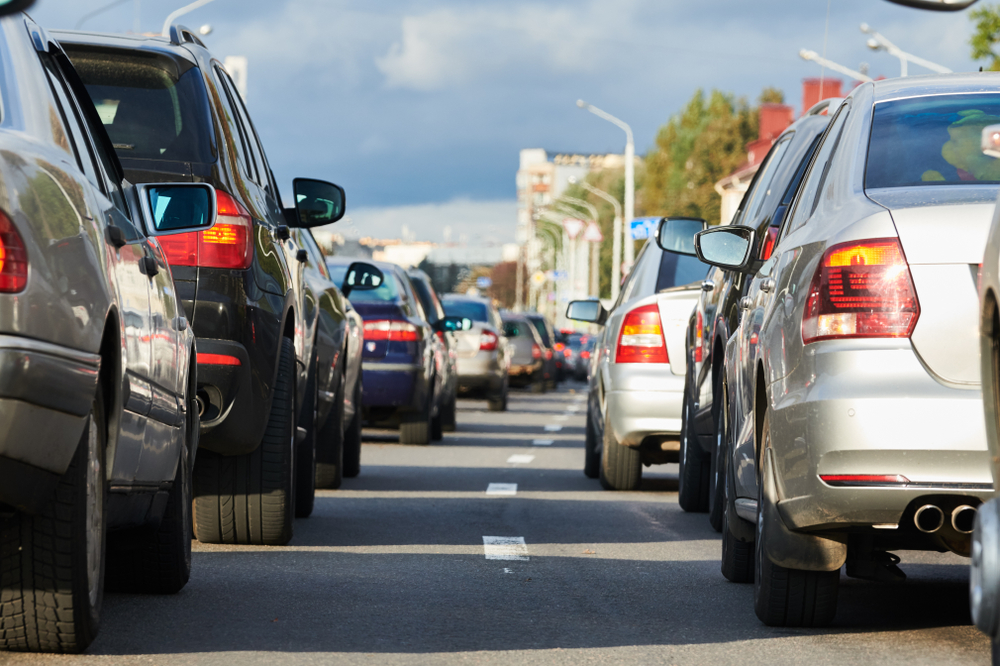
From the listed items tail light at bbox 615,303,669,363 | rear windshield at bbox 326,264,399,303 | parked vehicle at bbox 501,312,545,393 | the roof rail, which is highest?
the roof rail

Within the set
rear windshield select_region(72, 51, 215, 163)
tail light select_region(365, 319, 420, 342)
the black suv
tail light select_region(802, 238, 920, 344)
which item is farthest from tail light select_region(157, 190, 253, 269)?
tail light select_region(365, 319, 420, 342)

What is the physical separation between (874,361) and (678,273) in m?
6.83

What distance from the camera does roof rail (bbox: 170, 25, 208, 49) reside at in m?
7.62

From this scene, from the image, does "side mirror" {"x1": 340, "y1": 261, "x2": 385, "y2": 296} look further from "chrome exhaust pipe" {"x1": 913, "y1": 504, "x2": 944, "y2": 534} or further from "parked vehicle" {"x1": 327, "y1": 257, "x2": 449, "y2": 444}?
"chrome exhaust pipe" {"x1": 913, "y1": 504, "x2": 944, "y2": 534}

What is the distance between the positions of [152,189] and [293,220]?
2.85 metres

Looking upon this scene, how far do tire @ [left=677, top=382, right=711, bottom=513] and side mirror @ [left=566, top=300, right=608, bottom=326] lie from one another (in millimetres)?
4397

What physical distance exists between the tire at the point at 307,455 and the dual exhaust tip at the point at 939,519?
13.7ft

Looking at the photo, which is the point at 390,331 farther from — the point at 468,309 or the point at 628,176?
the point at 628,176

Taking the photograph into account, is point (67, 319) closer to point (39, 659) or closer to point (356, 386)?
point (39, 659)

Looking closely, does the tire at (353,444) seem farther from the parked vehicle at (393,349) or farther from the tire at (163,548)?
the tire at (163,548)

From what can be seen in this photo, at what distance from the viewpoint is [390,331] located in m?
15.8

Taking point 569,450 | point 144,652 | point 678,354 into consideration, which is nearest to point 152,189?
point 144,652

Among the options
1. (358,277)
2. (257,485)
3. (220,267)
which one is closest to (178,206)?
(220,267)

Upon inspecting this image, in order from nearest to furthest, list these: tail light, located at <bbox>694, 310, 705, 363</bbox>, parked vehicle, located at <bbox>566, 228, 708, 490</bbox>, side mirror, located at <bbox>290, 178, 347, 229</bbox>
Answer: side mirror, located at <bbox>290, 178, 347, 229</bbox> → tail light, located at <bbox>694, 310, 705, 363</bbox> → parked vehicle, located at <bbox>566, 228, 708, 490</bbox>
